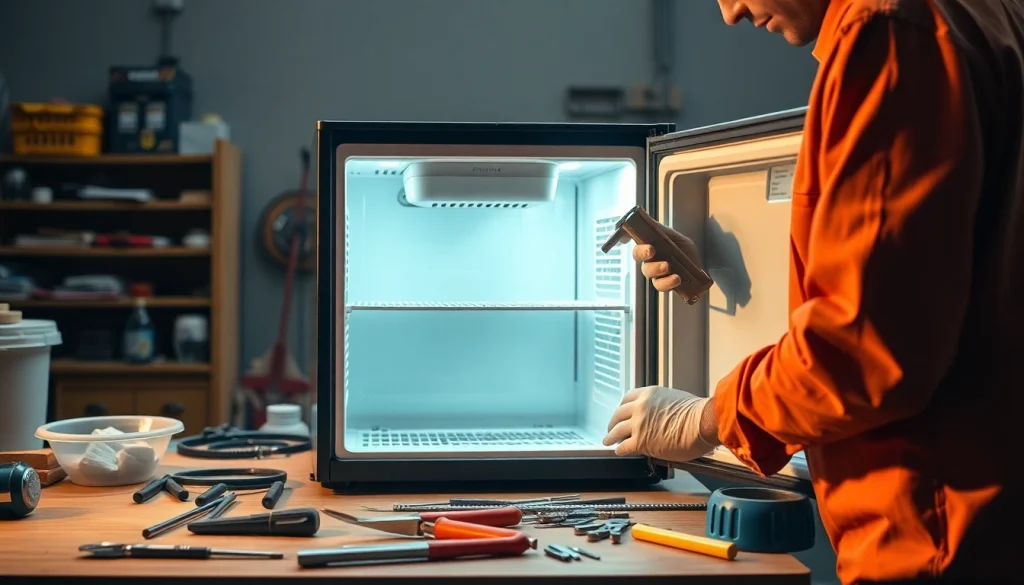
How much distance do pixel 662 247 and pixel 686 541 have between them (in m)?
0.44

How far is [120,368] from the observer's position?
148 inches

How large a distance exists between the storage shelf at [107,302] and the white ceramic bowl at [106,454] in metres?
2.42

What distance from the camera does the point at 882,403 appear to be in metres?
0.83

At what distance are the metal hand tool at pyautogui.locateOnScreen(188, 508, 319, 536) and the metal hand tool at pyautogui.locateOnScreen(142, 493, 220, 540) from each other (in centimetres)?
3

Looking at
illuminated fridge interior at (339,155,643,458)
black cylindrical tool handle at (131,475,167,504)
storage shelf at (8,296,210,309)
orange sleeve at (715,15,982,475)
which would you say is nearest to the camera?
orange sleeve at (715,15,982,475)

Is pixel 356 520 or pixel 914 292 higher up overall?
pixel 914 292

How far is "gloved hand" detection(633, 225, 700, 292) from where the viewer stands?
1379 mm

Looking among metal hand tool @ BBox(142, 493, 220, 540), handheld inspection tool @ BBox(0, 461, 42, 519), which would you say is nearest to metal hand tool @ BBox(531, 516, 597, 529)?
metal hand tool @ BBox(142, 493, 220, 540)

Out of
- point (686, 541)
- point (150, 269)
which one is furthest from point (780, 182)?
point (150, 269)

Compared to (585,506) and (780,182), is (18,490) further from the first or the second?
(780,182)

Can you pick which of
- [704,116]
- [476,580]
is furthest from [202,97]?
[476,580]

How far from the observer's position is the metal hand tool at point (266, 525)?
117 cm

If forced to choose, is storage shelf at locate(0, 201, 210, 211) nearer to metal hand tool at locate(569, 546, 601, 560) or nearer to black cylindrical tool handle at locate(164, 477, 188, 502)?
black cylindrical tool handle at locate(164, 477, 188, 502)

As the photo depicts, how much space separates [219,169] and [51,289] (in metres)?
0.92
